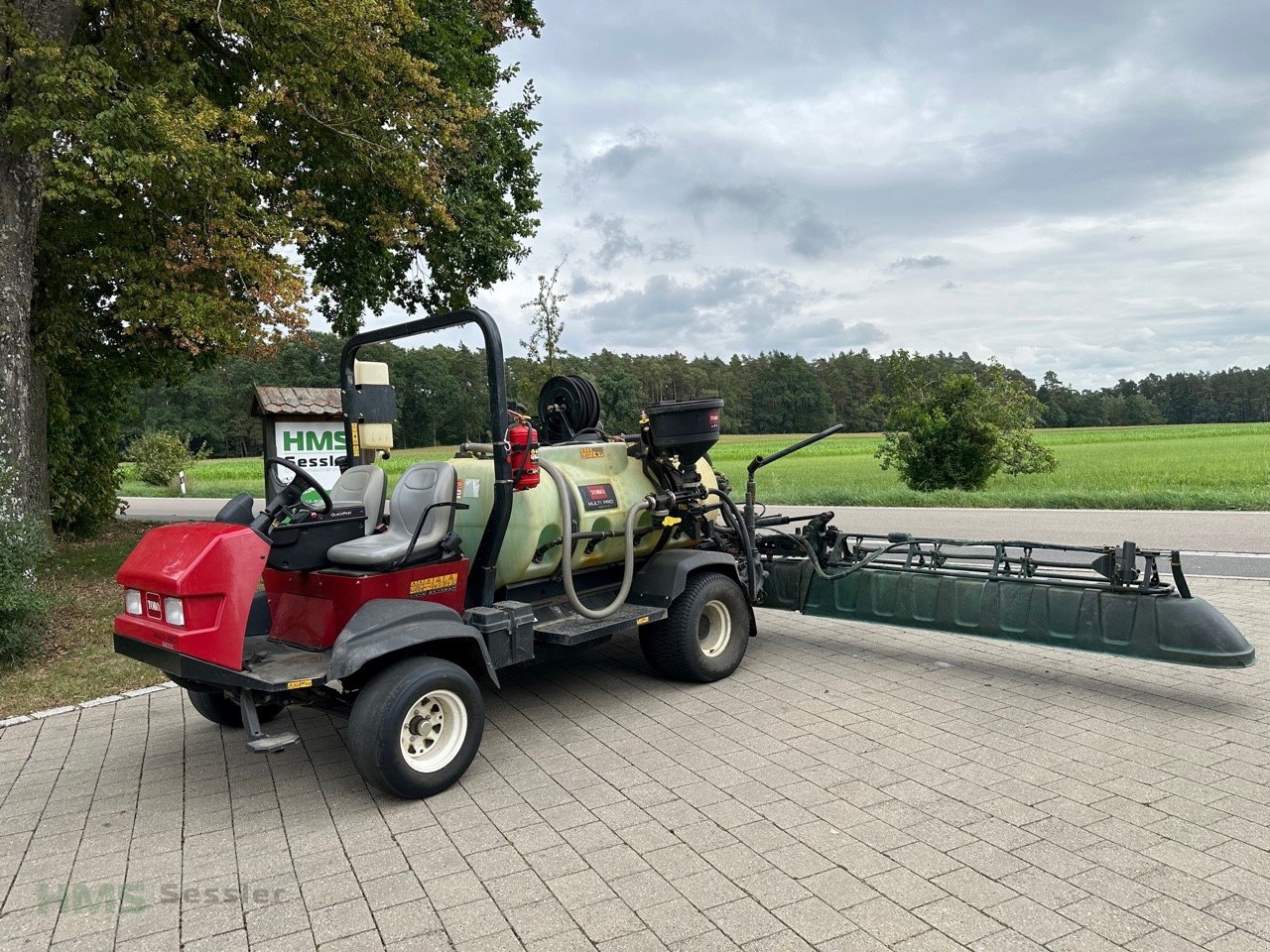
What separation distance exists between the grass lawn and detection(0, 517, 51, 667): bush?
0.14 m

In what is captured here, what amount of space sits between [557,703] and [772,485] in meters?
18.4

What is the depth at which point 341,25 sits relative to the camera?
915 cm

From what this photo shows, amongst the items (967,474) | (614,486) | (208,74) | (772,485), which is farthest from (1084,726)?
(772,485)

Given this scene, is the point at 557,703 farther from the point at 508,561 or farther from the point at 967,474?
the point at 967,474

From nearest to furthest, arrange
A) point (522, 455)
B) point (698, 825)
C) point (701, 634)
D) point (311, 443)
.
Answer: point (698, 825) < point (522, 455) < point (701, 634) < point (311, 443)

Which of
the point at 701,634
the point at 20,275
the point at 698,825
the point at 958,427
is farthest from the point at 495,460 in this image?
the point at 958,427

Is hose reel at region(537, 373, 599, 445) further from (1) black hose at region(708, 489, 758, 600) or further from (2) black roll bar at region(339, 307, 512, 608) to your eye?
(2) black roll bar at region(339, 307, 512, 608)

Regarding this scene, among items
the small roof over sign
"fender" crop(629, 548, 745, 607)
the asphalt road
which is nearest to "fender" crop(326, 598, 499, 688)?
"fender" crop(629, 548, 745, 607)

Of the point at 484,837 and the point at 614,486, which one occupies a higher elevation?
the point at 614,486

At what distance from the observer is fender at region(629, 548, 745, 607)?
5426 mm

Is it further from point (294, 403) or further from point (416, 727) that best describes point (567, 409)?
point (294, 403)

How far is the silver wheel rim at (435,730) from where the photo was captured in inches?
160

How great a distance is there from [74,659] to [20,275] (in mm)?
4024

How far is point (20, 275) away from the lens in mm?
8273
